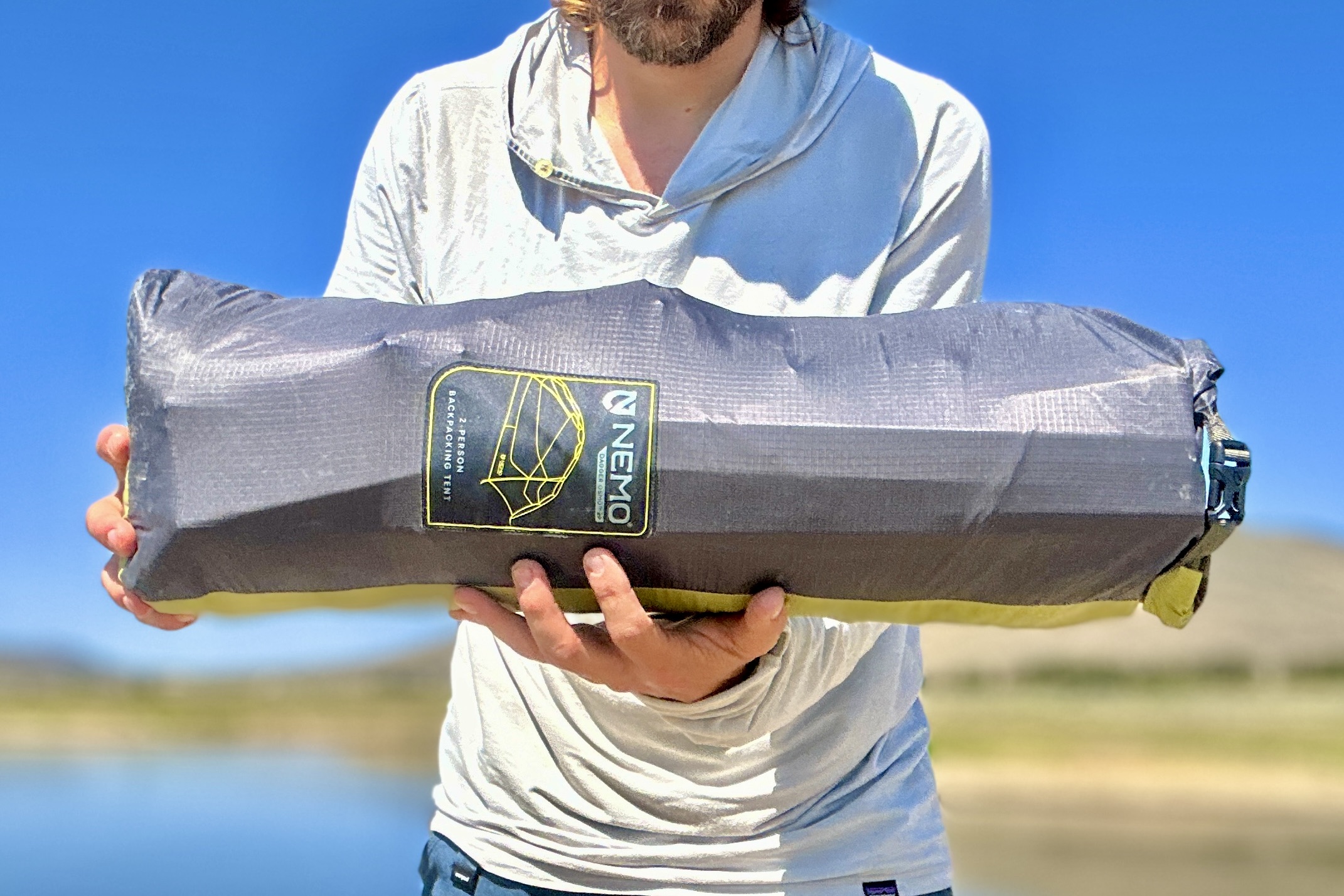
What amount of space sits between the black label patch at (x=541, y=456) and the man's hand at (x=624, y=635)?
0.07 meters

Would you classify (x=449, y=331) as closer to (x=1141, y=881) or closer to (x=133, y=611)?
(x=133, y=611)

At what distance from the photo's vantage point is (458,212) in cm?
203

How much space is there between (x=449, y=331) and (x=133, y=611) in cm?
63

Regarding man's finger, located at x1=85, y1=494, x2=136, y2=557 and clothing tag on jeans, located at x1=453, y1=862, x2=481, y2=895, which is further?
clothing tag on jeans, located at x1=453, y1=862, x2=481, y2=895

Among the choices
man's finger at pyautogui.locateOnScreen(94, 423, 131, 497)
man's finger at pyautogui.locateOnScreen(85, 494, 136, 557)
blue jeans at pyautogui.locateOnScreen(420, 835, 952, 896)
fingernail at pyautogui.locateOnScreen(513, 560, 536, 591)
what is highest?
man's finger at pyautogui.locateOnScreen(94, 423, 131, 497)

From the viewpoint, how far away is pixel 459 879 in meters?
1.99

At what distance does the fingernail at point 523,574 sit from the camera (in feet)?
5.24

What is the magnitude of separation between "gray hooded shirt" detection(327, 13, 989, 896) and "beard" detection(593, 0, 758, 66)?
98 millimetres

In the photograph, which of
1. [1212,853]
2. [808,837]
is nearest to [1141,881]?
[1212,853]

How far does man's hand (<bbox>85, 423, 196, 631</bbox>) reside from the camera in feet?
5.60

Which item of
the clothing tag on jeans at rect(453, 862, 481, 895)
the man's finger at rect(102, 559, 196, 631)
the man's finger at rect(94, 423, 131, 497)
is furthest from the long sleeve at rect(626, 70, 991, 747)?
the man's finger at rect(94, 423, 131, 497)

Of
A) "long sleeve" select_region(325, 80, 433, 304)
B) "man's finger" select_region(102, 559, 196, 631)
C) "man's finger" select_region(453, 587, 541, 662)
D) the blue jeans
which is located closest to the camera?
"man's finger" select_region(453, 587, 541, 662)

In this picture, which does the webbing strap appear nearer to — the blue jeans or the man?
the man

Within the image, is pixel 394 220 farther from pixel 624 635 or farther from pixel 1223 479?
pixel 1223 479
